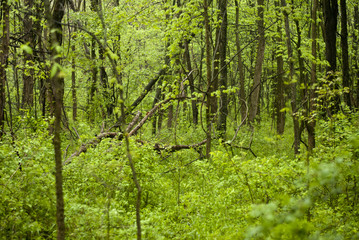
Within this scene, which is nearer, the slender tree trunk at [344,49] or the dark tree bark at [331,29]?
the dark tree bark at [331,29]

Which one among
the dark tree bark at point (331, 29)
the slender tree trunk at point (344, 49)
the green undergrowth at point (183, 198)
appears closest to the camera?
the green undergrowth at point (183, 198)

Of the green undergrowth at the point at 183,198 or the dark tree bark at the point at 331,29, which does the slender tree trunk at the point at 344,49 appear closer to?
the dark tree bark at the point at 331,29

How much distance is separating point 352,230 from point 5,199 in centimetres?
418

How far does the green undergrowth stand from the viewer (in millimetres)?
3350

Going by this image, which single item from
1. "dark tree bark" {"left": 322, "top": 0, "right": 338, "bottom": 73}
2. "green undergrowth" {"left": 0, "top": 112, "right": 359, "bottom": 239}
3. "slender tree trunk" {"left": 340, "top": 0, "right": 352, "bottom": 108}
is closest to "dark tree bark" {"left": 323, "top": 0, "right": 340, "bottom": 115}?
"dark tree bark" {"left": 322, "top": 0, "right": 338, "bottom": 73}

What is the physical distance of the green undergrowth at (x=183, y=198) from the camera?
3350 mm

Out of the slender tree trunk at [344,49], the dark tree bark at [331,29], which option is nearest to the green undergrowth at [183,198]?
the dark tree bark at [331,29]

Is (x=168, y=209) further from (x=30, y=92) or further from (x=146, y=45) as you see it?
(x=146, y=45)

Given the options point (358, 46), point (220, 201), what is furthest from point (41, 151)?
point (358, 46)

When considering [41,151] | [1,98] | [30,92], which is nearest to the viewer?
[41,151]

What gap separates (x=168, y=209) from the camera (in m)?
5.54

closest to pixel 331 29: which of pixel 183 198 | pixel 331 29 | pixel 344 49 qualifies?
pixel 331 29

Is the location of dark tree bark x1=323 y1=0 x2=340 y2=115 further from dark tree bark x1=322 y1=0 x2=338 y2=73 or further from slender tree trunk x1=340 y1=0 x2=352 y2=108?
slender tree trunk x1=340 y1=0 x2=352 y2=108

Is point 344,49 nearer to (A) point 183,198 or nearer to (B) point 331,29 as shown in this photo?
(B) point 331,29
